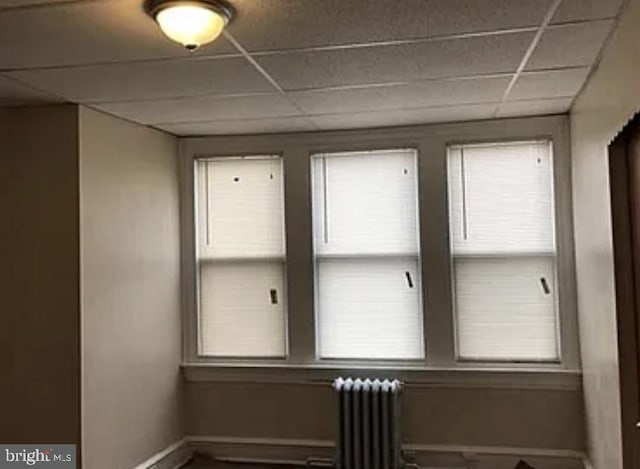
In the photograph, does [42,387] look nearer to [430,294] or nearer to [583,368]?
[430,294]

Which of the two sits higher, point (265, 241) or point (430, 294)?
point (265, 241)

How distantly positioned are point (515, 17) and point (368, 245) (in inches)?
97.2

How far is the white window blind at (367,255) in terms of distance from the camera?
15.6 ft

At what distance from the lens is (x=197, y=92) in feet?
11.9

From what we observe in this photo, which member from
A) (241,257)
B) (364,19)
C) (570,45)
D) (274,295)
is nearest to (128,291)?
(241,257)

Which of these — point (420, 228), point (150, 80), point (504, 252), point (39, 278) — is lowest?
point (39, 278)

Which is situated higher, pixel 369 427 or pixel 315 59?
pixel 315 59

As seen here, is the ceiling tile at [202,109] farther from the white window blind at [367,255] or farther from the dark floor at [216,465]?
the dark floor at [216,465]

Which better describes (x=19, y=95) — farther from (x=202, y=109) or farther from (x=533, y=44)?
(x=533, y=44)

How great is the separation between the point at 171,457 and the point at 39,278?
1749 millimetres

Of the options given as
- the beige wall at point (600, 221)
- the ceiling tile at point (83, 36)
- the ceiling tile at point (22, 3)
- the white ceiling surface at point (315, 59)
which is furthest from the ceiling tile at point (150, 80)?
the beige wall at point (600, 221)

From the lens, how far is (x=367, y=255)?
190 inches

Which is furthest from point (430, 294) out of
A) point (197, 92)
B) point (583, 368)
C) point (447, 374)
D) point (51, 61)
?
point (51, 61)

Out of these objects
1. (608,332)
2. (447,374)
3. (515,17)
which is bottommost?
(447,374)
